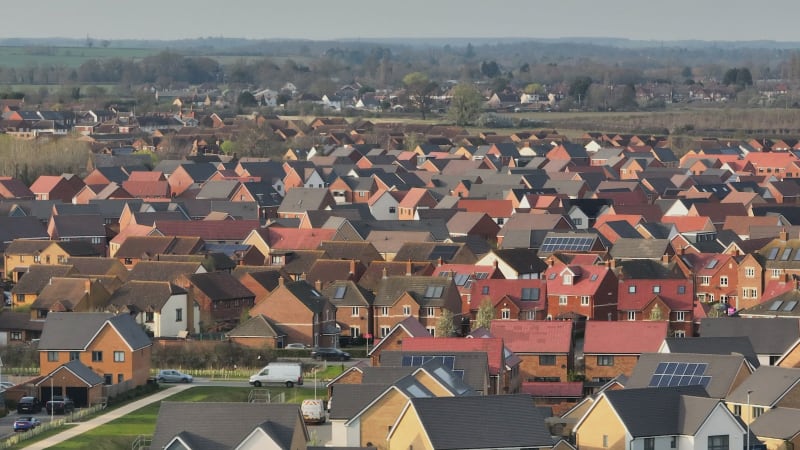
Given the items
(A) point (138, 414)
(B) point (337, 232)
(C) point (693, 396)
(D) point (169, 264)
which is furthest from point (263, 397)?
(B) point (337, 232)

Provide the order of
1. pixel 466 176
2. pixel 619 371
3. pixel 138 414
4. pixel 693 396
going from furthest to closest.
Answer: pixel 466 176 → pixel 619 371 → pixel 138 414 → pixel 693 396

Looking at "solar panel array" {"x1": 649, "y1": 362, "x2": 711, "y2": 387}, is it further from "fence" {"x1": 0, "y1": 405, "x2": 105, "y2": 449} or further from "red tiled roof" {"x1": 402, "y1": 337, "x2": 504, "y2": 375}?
"fence" {"x1": 0, "y1": 405, "x2": 105, "y2": 449}

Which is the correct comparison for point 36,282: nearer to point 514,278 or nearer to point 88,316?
point 88,316

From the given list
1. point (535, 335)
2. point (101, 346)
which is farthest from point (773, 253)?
point (101, 346)

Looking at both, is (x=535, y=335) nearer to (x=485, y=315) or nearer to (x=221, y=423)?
(x=485, y=315)

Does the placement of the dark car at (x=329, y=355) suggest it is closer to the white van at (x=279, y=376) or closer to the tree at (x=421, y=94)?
the white van at (x=279, y=376)

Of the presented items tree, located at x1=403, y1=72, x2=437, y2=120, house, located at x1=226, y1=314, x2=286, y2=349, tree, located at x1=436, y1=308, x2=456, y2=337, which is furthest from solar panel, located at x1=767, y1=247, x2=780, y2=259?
tree, located at x1=403, y1=72, x2=437, y2=120

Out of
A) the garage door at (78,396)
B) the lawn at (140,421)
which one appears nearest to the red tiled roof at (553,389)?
the lawn at (140,421)
